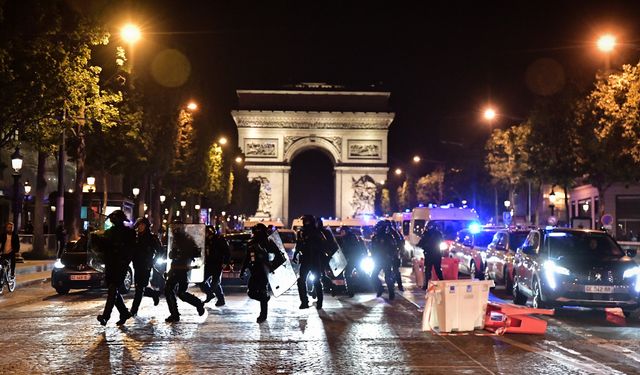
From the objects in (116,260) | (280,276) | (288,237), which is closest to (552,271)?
(280,276)

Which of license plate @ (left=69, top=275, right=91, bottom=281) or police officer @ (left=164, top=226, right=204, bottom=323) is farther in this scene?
license plate @ (left=69, top=275, right=91, bottom=281)

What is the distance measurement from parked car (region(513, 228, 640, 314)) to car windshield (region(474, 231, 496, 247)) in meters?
7.85

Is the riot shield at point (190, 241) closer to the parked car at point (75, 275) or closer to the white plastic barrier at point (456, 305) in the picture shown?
the parked car at point (75, 275)

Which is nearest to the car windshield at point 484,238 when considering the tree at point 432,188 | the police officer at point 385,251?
the police officer at point 385,251

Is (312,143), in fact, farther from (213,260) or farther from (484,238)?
(213,260)

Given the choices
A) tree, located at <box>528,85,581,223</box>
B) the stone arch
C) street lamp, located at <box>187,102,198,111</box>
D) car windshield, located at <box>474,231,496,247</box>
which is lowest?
car windshield, located at <box>474,231,496,247</box>

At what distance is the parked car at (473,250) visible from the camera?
22.3m

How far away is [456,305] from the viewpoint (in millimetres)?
11570

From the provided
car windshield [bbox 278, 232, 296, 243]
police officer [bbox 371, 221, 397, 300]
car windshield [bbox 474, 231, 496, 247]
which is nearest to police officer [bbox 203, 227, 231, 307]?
police officer [bbox 371, 221, 397, 300]

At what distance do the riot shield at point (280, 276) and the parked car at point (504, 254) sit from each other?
5.79 m

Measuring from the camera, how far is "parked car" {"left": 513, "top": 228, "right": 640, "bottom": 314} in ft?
46.7

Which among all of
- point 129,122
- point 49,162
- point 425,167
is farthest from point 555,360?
point 425,167

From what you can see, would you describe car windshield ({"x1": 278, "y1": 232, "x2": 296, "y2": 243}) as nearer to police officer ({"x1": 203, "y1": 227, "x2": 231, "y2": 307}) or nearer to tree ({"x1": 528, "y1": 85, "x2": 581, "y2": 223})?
police officer ({"x1": 203, "y1": 227, "x2": 231, "y2": 307})

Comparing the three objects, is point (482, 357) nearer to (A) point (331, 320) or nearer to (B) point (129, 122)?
(A) point (331, 320)
